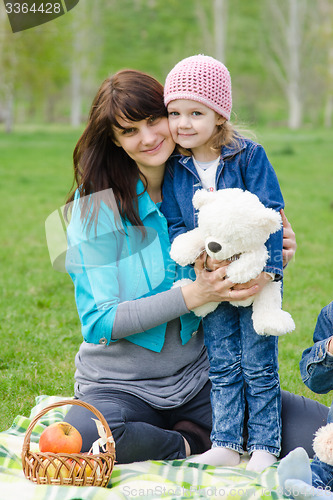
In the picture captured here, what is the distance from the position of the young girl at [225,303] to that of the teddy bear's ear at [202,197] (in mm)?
151

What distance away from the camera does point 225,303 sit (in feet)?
9.55

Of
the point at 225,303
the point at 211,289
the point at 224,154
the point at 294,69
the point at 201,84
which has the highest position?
the point at 294,69

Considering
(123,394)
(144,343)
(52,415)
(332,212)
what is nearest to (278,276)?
(144,343)

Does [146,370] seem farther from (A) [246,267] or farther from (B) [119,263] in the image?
(A) [246,267]

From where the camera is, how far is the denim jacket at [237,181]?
286cm

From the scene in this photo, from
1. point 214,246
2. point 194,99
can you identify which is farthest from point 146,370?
point 194,99

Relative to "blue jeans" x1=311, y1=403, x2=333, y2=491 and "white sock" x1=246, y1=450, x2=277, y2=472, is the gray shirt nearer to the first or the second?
"white sock" x1=246, y1=450, x2=277, y2=472

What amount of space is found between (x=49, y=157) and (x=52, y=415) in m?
13.1

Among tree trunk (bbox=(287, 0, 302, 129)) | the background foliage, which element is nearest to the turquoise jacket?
the background foliage

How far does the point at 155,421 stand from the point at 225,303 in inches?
25.2

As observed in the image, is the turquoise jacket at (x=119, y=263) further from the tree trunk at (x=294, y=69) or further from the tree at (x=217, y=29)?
the tree trunk at (x=294, y=69)

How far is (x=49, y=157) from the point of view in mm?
15867

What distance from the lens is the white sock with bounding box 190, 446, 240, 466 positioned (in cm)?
284

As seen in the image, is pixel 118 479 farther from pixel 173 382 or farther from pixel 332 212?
pixel 332 212
